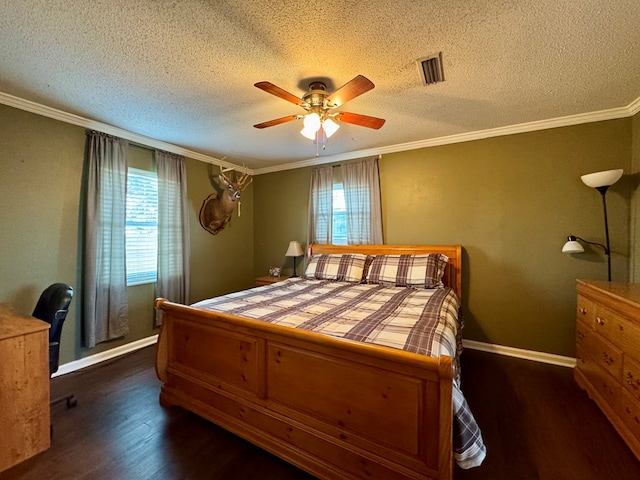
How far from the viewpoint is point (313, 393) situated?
149 cm

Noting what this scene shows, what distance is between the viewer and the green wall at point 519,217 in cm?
265

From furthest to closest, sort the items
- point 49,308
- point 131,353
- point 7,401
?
point 131,353
point 49,308
point 7,401

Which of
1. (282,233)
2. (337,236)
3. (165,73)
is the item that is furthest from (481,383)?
(165,73)

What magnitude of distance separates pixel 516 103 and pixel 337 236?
2434 millimetres

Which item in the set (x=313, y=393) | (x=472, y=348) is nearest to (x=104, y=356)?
(x=313, y=393)

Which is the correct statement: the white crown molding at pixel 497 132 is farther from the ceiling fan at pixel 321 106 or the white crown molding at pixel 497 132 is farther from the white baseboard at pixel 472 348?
the white baseboard at pixel 472 348

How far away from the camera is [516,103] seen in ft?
7.89

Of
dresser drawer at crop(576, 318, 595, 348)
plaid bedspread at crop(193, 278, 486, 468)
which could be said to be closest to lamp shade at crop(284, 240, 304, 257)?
→ plaid bedspread at crop(193, 278, 486, 468)

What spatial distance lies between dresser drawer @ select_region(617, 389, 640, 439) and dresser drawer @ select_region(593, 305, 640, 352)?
290mm

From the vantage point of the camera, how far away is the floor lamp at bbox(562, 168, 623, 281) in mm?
2324

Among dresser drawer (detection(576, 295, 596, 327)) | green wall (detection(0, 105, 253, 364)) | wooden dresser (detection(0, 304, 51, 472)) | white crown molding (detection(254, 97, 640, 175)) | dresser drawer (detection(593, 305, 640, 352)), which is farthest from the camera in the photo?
white crown molding (detection(254, 97, 640, 175))

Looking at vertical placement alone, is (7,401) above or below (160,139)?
below

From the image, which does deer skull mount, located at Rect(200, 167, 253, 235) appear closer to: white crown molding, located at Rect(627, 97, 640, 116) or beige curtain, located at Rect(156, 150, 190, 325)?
beige curtain, located at Rect(156, 150, 190, 325)

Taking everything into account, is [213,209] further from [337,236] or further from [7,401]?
[7,401]
